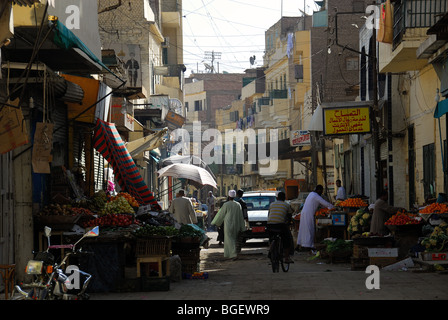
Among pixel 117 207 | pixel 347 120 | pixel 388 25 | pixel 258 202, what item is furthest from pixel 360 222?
pixel 258 202

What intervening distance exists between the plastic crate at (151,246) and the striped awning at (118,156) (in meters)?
5.21

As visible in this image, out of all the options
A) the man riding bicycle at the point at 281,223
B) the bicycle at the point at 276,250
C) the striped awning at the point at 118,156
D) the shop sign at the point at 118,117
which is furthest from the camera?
the shop sign at the point at 118,117

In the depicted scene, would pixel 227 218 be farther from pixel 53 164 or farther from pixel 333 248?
pixel 53 164

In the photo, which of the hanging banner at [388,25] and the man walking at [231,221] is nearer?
the man walking at [231,221]

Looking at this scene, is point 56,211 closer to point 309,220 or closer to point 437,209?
point 437,209

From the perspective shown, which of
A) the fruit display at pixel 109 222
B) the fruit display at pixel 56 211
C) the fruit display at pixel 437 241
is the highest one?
the fruit display at pixel 56 211

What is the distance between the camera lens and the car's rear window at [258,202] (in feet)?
87.5

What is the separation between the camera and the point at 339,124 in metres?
25.1

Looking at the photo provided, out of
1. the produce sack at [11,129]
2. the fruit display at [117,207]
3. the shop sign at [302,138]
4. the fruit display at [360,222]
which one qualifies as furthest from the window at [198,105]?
the produce sack at [11,129]

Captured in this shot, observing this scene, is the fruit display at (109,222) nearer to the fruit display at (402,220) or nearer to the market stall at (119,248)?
the market stall at (119,248)

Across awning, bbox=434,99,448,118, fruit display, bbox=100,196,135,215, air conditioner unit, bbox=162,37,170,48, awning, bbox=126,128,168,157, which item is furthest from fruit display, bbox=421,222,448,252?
air conditioner unit, bbox=162,37,170,48

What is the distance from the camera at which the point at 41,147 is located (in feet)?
39.5

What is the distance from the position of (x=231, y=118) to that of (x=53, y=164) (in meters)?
75.5

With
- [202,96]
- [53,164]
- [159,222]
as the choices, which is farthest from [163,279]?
[202,96]
